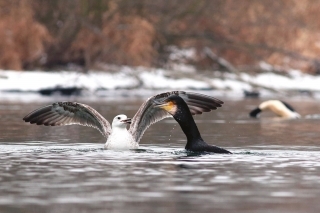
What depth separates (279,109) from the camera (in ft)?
79.5

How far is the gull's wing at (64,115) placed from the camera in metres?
14.2

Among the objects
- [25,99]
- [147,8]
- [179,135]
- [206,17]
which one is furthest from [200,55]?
[179,135]

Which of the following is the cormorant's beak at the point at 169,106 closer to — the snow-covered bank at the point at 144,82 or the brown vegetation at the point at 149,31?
the snow-covered bank at the point at 144,82

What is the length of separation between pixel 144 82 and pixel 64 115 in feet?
63.5

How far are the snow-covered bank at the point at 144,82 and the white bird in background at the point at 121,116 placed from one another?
50.8 feet

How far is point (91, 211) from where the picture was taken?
7207mm

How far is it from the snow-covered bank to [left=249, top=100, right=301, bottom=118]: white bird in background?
533 centimetres

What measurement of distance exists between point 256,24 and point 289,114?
15866mm

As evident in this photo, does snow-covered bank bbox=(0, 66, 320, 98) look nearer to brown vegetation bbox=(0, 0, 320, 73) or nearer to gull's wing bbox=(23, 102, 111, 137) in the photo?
brown vegetation bbox=(0, 0, 320, 73)

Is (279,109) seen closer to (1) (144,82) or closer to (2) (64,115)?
(1) (144,82)

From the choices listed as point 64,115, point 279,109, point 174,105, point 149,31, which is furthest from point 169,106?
point 149,31

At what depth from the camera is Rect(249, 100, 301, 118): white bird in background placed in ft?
74.8

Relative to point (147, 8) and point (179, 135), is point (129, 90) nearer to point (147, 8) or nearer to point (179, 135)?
point (147, 8)

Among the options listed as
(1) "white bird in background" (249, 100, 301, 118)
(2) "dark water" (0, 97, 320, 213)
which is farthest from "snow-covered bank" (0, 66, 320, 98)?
(2) "dark water" (0, 97, 320, 213)
